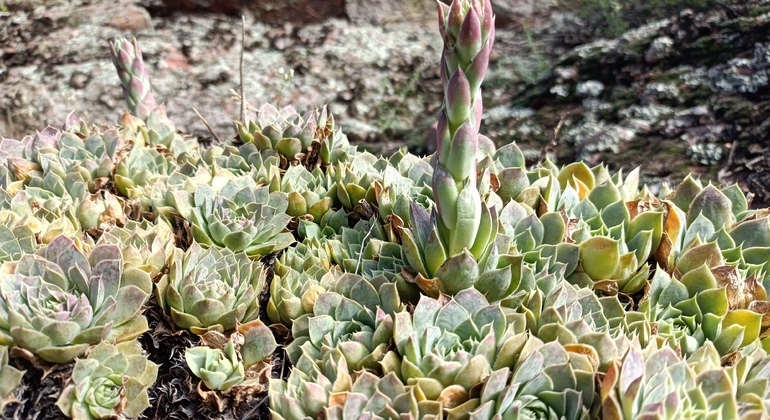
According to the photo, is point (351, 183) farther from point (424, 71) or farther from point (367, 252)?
point (424, 71)

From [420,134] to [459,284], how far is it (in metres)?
3.50

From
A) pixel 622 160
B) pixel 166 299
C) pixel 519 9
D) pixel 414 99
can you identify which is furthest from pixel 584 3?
pixel 166 299

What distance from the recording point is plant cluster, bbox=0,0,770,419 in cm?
157

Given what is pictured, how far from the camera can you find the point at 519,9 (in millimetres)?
6980

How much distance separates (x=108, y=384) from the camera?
1711 millimetres

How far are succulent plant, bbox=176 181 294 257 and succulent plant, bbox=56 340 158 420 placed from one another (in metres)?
0.51

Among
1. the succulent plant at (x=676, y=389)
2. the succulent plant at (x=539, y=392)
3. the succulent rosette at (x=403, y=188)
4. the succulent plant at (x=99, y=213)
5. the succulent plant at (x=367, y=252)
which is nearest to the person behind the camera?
the succulent plant at (x=676, y=389)

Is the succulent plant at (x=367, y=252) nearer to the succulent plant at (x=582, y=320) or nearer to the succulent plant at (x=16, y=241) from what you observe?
the succulent plant at (x=582, y=320)

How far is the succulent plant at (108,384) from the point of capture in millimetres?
1637

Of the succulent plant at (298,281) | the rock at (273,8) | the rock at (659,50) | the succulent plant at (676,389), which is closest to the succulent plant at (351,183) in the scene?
the succulent plant at (298,281)

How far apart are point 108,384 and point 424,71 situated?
16.6 feet

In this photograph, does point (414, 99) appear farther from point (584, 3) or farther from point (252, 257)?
point (252, 257)

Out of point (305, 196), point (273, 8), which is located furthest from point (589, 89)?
point (273, 8)

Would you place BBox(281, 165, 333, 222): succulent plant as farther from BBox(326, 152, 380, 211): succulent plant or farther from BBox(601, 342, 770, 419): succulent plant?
BBox(601, 342, 770, 419): succulent plant
